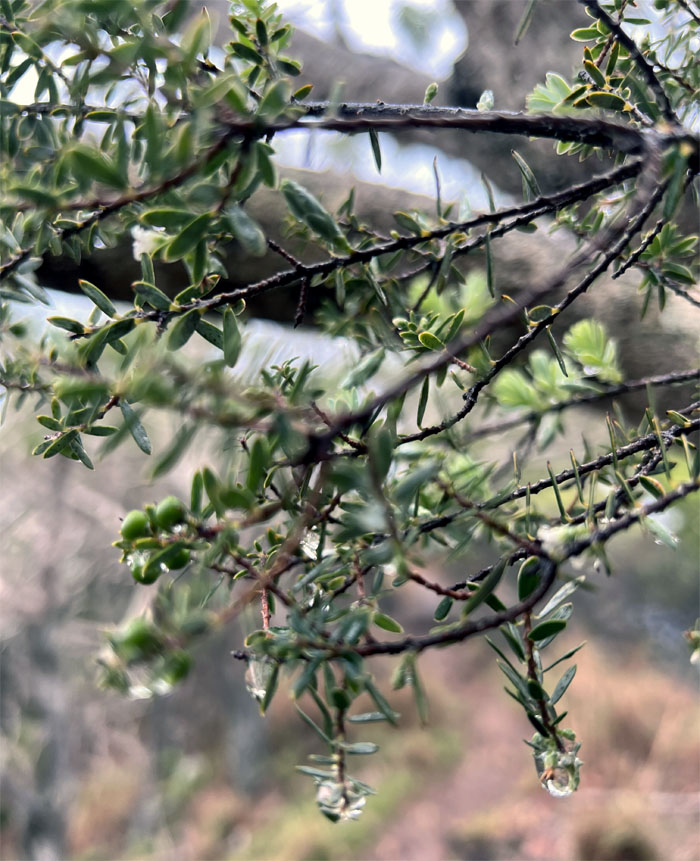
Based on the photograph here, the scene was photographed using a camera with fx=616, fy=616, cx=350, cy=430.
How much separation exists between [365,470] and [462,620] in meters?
0.06

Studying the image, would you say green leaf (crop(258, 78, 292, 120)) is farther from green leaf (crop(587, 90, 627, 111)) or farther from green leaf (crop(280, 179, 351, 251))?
green leaf (crop(587, 90, 627, 111))

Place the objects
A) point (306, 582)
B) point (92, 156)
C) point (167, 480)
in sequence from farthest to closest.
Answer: point (167, 480)
point (306, 582)
point (92, 156)

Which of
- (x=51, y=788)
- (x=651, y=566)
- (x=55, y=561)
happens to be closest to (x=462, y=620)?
(x=55, y=561)

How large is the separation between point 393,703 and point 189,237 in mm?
4272

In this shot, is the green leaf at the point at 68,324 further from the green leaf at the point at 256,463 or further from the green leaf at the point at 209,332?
the green leaf at the point at 256,463

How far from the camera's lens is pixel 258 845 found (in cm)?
350

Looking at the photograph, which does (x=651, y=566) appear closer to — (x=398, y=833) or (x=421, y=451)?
(x=398, y=833)

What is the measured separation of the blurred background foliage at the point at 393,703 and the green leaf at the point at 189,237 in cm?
61

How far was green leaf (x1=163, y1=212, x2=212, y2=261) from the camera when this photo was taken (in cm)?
19

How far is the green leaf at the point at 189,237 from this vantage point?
0.19 m

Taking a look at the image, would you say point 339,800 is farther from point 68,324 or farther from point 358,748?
point 68,324

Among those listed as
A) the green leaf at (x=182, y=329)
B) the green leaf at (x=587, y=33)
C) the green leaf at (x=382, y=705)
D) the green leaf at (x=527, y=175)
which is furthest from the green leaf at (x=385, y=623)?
the green leaf at (x=587, y=33)

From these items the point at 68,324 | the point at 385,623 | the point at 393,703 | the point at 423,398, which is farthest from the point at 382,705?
the point at 393,703

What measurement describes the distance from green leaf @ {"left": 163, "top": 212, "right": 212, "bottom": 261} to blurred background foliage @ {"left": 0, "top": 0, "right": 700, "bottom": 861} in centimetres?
61
